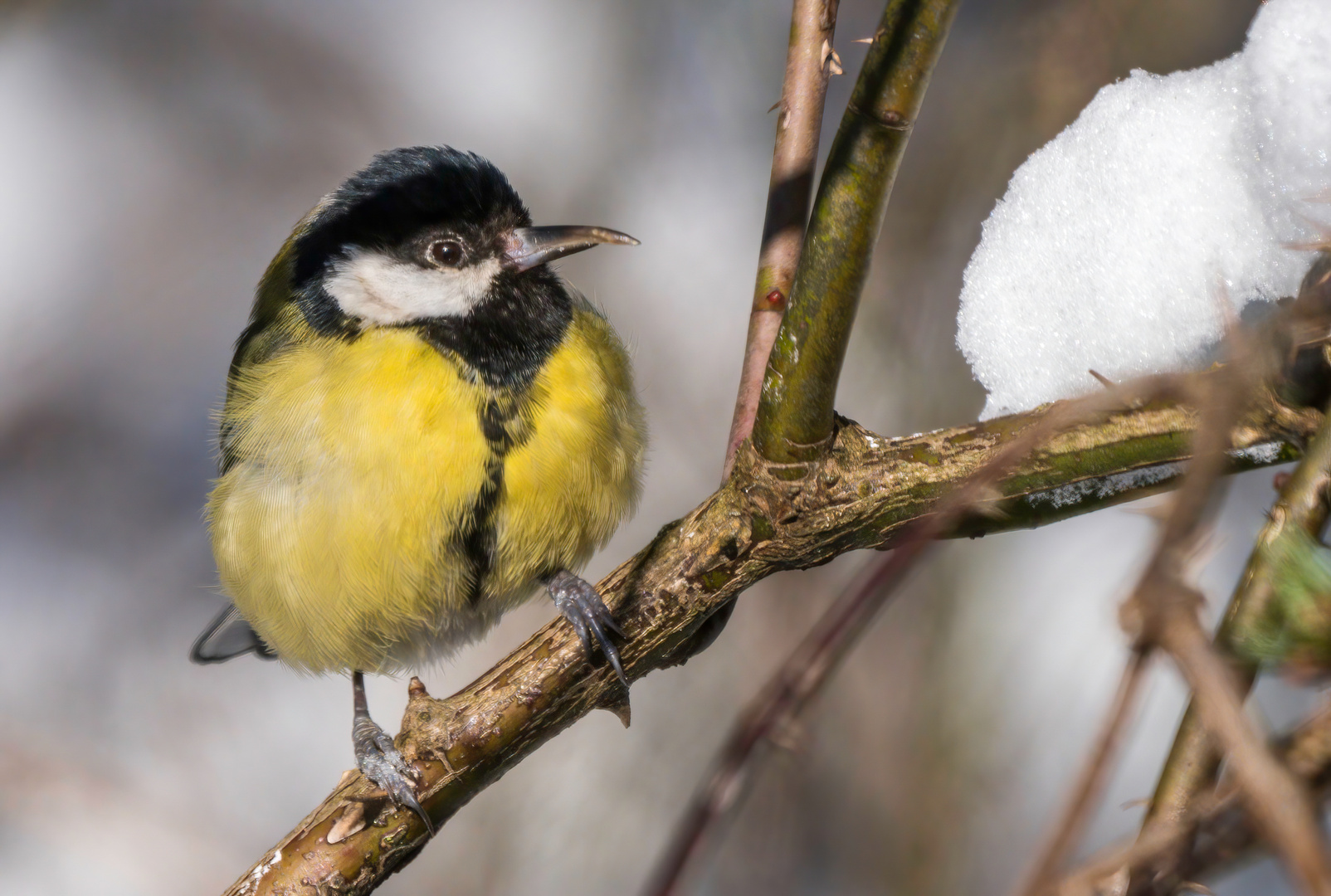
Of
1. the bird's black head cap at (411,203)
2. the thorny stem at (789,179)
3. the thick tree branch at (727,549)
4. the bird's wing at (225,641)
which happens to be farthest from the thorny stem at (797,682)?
the bird's wing at (225,641)

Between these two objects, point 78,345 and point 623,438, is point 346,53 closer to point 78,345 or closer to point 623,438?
point 78,345

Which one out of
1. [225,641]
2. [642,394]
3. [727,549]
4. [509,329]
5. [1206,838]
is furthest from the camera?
[642,394]

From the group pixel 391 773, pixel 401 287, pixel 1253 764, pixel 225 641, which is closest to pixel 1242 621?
pixel 1253 764

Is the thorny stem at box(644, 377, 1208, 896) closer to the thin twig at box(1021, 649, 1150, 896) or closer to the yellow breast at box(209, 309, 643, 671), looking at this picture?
the thin twig at box(1021, 649, 1150, 896)

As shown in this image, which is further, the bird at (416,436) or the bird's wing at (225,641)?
the bird's wing at (225,641)

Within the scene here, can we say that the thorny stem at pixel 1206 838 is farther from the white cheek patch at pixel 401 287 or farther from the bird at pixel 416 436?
the white cheek patch at pixel 401 287

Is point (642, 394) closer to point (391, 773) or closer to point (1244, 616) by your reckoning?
point (391, 773)

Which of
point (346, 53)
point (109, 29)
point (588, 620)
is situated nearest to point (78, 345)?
point (109, 29)
